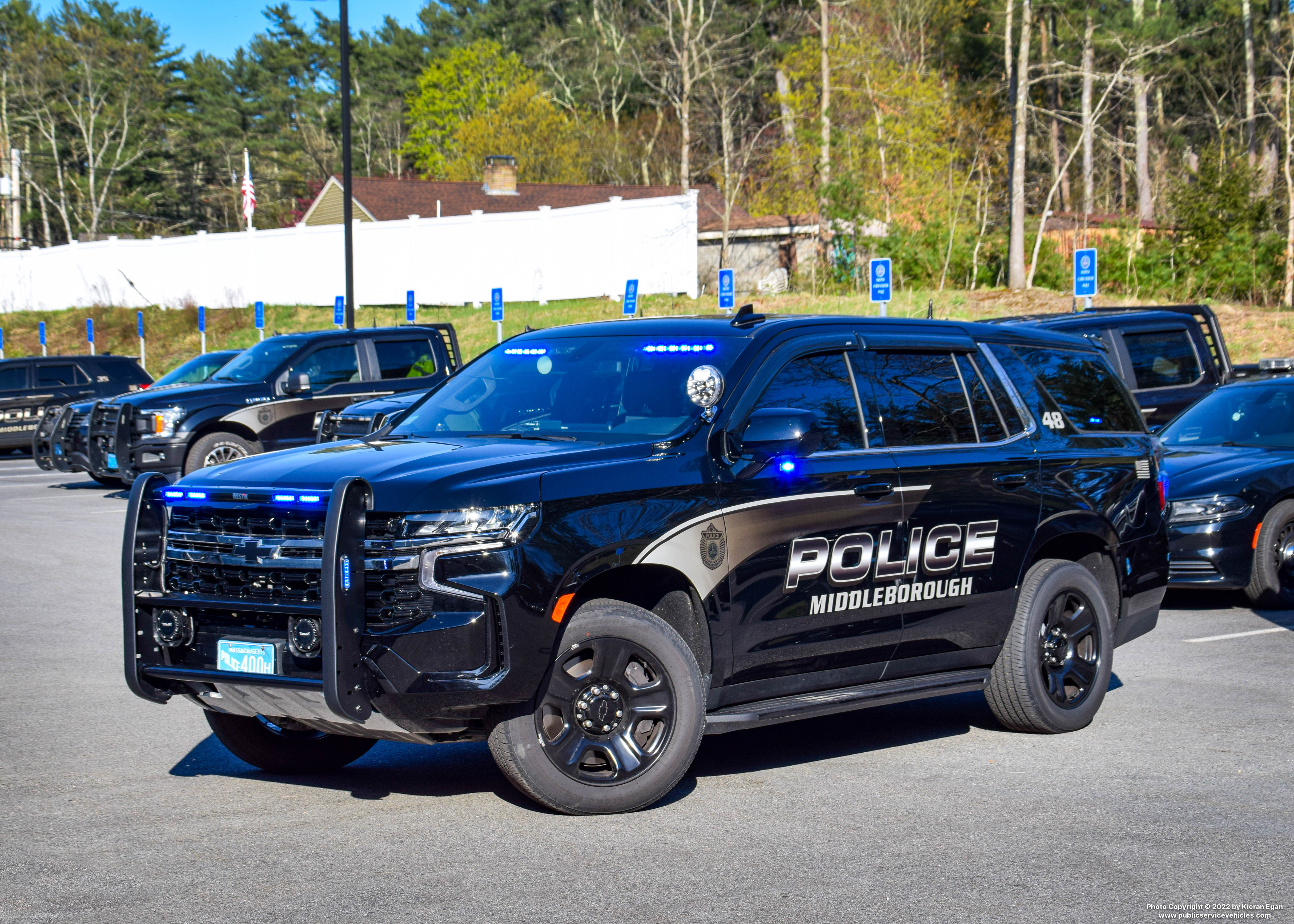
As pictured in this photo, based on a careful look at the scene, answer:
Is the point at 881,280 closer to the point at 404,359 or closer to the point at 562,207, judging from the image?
the point at 404,359

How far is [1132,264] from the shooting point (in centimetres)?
3653

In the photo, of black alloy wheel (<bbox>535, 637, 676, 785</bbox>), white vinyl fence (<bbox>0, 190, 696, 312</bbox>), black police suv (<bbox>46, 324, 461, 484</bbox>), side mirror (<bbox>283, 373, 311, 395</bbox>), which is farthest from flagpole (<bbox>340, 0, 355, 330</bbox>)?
black alloy wheel (<bbox>535, 637, 676, 785</bbox>)

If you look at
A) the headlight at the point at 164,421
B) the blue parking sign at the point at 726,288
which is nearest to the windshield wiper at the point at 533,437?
the headlight at the point at 164,421

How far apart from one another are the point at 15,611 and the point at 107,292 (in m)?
49.3

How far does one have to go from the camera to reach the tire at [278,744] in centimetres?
604

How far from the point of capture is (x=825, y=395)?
6293 mm

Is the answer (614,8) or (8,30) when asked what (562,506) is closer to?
(614,8)

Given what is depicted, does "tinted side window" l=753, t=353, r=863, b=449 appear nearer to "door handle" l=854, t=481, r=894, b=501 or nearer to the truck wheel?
"door handle" l=854, t=481, r=894, b=501

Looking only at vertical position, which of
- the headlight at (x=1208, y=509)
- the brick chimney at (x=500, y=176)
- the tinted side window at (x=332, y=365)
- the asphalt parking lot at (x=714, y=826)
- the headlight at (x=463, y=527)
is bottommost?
the asphalt parking lot at (x=714, y=826)

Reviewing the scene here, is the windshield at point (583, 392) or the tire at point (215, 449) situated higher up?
the windshield at point (583, 392)

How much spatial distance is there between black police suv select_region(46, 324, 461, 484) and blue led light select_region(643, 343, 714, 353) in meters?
10.9

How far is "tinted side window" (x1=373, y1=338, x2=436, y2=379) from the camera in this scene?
18.2 meters

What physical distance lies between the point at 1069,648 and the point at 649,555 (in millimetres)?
2774

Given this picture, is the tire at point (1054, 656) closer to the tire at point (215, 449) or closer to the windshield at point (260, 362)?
the tire at point (215, 449)
